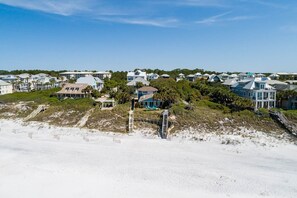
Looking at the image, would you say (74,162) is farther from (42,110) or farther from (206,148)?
(42,110)

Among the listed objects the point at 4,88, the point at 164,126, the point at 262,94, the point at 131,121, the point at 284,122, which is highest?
the point at 262,94

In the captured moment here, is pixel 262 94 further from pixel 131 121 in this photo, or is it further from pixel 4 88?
pixel 4 88

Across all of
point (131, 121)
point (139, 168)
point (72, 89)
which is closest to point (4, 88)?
point (72, 89)

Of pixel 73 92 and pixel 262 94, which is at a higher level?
pixel 262 94

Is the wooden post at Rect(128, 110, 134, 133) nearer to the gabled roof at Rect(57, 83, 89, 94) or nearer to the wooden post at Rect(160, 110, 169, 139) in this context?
the wooden post at Rect(160, 110, 169, 139)

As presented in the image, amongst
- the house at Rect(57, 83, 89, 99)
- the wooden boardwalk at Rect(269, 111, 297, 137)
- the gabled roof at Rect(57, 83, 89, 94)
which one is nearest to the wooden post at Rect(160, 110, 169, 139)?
the wooden boardwalk at Rect(269, 111, 297, 137)
